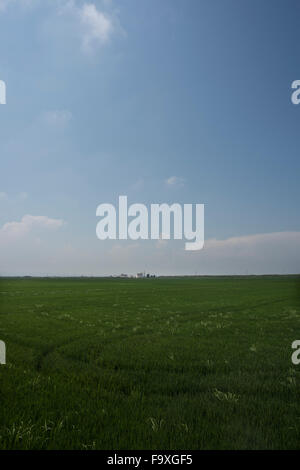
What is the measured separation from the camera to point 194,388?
8.48 meters

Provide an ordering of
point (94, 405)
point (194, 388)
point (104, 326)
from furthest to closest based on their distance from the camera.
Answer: point (104, 326)
point (194, 388)
point (94, 405)

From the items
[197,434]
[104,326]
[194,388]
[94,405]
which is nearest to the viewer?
[197,434]

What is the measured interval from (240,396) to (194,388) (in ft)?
4.61

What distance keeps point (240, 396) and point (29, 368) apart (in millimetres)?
7756

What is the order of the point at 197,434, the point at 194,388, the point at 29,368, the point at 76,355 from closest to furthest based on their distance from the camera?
the point at 197,434 → the point at 194,388 → the point at 29,368 → the point at 76,355

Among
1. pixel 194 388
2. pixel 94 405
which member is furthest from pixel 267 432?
pixel 94 405

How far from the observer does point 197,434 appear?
564 cm

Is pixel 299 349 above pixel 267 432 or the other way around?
the other way around

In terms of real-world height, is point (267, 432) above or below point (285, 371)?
above
